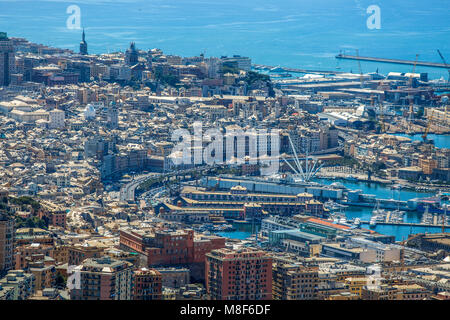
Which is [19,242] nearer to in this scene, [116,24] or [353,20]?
[116,24]

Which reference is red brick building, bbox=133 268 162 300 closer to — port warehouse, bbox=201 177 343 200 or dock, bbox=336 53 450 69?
port warehouse, bbox=201 177 343 200

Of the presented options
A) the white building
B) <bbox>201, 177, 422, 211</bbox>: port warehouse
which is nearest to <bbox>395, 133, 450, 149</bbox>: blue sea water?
<bbox>201, 177, 422, 211</bbox>: port warehouse

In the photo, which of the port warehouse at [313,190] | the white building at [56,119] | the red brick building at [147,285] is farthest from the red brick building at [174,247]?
the white building at [56,119]

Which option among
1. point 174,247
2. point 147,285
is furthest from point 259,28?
point 147,285
